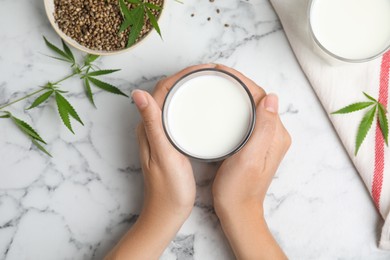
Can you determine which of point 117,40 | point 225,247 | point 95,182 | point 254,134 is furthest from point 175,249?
point 117,40

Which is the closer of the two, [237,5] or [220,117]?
[220,117]

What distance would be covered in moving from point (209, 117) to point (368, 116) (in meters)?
0.39

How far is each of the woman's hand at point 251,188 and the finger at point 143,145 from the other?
0.51ft

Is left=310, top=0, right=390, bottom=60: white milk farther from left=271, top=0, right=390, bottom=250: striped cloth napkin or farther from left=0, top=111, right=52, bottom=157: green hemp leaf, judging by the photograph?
left=0, top=111, right=52, bottom=157: green hemp leaf

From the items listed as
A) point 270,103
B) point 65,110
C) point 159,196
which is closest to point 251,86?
point 270,103

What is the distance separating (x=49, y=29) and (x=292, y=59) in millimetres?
537

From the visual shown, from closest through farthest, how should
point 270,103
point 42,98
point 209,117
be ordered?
point 209,117, point 270,103, point 42,98

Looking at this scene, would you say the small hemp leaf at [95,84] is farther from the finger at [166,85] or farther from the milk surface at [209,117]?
the milk surface at [209,117]

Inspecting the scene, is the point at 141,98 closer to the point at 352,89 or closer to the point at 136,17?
the point at 136,17

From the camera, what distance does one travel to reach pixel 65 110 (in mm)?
1171

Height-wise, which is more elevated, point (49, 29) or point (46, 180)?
point (49, 29)

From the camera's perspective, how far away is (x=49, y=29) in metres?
1.21

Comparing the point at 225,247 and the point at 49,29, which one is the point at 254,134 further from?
the point at 49,29

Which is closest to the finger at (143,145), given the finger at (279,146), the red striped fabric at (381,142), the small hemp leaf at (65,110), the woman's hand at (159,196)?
the woman's hand at (159,196)
